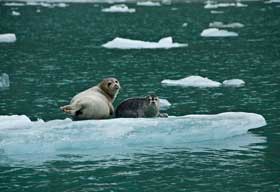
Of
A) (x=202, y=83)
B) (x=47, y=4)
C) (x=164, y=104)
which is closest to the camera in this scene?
(x=164, y=104)

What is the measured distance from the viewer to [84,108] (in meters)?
13.0

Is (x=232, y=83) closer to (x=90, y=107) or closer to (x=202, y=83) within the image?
(x=202, y=83)

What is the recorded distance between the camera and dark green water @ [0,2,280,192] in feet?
36.0

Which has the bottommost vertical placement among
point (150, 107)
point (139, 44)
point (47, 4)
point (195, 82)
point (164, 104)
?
point (164, 104)

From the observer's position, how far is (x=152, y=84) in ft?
72.3

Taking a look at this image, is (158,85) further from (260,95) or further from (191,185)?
(191,185)

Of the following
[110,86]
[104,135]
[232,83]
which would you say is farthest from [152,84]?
[104,135]

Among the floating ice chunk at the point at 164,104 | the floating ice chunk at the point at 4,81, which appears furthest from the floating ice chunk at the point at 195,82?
the floating ice chunk at the point at 4,81

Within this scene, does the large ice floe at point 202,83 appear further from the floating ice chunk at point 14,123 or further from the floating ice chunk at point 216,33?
the floating ice chunk at point 216,33

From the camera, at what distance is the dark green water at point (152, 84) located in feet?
36.0

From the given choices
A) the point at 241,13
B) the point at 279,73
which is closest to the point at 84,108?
the point at 279,73

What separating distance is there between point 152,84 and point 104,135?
32.2ft

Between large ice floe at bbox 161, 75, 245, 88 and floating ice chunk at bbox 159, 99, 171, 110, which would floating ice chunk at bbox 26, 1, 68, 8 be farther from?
floating ice chunk at bbox 159, 99, 171, 110

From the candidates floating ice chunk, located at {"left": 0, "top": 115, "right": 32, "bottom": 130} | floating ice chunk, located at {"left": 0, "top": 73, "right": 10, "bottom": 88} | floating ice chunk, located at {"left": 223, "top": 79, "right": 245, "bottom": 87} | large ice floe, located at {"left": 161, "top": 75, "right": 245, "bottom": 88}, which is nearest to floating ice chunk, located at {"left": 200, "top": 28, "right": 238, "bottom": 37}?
large ice floe, located at {"left": 161, "top": 75, "right": 245, "bottom": 88}
